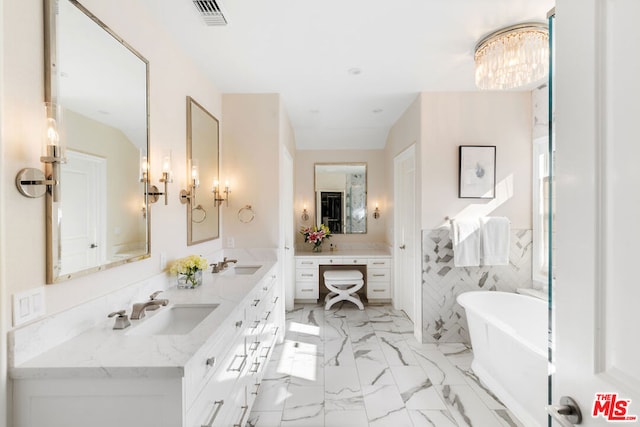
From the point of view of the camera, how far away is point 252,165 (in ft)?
10.6

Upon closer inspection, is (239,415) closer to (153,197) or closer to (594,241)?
(153,197)

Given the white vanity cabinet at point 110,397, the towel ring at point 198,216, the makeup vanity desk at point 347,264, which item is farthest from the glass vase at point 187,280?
the makeup vanity desk at point 347,264

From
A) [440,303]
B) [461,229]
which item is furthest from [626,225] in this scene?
[440,303]

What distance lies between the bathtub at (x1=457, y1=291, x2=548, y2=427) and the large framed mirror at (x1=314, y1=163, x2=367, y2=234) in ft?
8.01

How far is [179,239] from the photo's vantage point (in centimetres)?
228

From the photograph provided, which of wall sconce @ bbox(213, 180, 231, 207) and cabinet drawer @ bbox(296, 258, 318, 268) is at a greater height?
wall sconce @ bbox(213, 180, 231, 207)

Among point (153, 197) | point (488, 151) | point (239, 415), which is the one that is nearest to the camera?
point (239, 415)

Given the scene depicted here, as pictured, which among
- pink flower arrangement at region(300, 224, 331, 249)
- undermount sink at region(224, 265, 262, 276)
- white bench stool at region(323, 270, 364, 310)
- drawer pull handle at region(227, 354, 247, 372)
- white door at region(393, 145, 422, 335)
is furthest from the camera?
pink flower arrangement at region(300, 224, 331, 249)

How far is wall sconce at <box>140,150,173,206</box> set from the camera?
1.79 m

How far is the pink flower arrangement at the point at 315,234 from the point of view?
479 cm

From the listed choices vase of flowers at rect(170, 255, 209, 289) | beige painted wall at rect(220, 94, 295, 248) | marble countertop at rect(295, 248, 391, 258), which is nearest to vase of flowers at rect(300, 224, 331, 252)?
marble countertop at rect(295, 248, 391, 258)

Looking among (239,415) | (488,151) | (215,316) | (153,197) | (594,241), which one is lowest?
(239,415)

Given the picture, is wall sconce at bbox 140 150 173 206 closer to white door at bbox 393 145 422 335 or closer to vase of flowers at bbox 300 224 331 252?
white door at bbox 393 145 422 335

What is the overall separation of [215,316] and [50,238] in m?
→ 0.73
